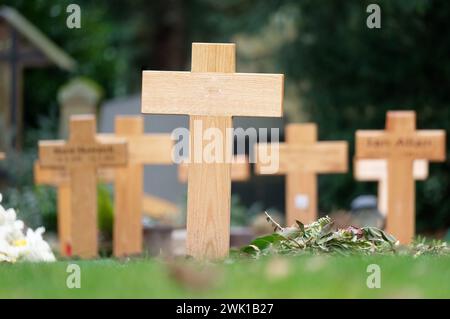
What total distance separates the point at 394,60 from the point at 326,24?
1.27 m

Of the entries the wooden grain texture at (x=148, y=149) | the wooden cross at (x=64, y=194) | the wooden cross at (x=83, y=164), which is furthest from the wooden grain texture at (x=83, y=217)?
the wooden cross at (x=64, y=194)

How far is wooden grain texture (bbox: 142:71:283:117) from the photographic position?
592cm

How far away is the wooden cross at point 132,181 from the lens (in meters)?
10.1

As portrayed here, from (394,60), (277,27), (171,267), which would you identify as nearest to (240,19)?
(277,27)

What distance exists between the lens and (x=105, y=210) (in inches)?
436

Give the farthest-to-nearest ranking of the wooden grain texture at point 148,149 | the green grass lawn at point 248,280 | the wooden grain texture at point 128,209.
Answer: the wooden grain texture at point 148,149 → the wooden grain texture at point 128,209 → the green grass lawn at point 248,280

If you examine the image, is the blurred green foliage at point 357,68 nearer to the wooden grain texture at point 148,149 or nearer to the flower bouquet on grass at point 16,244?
the wooden grain texture at point 148,149

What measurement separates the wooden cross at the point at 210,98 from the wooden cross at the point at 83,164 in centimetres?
279

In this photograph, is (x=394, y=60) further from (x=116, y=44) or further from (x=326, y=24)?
(x=116, y=44)

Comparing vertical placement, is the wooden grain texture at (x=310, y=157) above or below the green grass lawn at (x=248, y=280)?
above

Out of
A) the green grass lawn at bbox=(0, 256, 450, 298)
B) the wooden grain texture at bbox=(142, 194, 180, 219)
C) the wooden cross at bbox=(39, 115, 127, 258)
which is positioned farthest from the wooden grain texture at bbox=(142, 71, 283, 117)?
the wooden grain texture at bbox=(142, 194, 180, 219)

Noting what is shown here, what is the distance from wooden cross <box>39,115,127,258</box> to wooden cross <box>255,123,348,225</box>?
7.90ft

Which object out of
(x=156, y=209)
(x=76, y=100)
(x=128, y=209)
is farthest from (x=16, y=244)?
(x=76, y=100)
